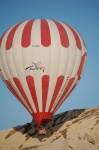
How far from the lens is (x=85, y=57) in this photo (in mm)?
43406

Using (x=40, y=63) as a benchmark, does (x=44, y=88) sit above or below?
below

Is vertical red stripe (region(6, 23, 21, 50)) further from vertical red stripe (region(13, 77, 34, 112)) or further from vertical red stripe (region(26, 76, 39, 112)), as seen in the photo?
vertical red stripe (region(26, 76, 39, 112))

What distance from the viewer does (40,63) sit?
125 ft

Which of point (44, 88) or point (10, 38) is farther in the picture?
point (10, 38)

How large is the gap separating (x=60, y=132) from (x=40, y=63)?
3200cm

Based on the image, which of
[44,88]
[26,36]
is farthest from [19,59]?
[44,88]

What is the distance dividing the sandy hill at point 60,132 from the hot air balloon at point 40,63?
1911cm

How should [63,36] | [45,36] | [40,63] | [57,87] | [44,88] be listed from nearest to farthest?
1. [40,63]
2. [45,36]
3. [44,88]
4. [63,36]
5. [57,87]

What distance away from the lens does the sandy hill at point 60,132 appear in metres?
62.4

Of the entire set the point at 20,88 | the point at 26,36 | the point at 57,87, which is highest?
the point at 26,36

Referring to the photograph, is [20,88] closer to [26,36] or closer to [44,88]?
[44,88]

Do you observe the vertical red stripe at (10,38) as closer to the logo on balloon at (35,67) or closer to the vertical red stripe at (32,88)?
the logo on balloon at (35,67)

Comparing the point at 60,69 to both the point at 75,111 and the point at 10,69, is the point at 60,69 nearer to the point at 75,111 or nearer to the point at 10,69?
the point at 10,69

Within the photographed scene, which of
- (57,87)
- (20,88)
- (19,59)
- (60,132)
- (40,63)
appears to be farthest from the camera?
(60,132)
